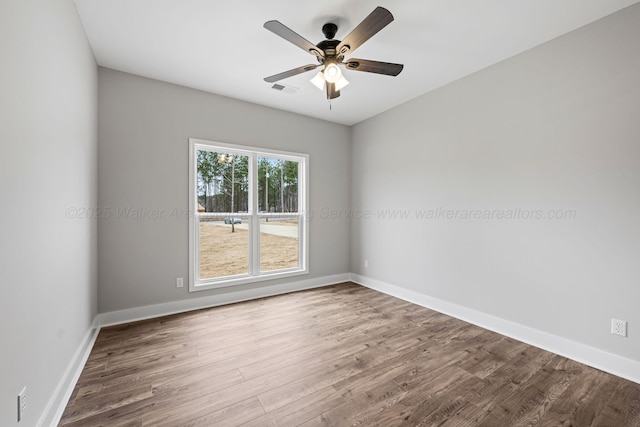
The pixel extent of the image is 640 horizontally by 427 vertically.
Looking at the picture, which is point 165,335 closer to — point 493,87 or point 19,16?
point 19,16

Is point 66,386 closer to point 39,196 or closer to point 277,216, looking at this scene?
point 39,196

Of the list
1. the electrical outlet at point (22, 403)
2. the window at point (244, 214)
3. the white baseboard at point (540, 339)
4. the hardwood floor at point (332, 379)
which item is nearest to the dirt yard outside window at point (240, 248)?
the window at point (244, 214)

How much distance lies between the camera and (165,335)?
282 cm

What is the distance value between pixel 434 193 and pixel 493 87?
4.40ft

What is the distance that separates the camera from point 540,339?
2627 millimetres

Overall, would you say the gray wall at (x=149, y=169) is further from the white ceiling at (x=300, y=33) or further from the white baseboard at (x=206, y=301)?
the white ceiling at (x=300, y=33)

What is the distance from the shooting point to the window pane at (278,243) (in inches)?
166

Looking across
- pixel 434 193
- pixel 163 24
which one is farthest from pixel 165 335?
pixel 434 193

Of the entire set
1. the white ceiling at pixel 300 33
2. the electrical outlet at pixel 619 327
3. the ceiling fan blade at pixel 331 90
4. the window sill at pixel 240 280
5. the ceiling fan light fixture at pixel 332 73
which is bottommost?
the window sill at pixel 240 280

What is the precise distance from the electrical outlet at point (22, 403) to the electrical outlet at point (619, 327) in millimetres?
3909

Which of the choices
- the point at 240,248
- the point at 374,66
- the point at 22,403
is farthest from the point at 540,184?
the point at 22,403

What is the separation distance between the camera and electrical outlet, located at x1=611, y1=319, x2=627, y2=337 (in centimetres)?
217

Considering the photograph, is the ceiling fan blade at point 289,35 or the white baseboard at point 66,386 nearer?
the white baseboard at point 66,386

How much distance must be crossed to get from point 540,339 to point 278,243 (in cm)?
338
